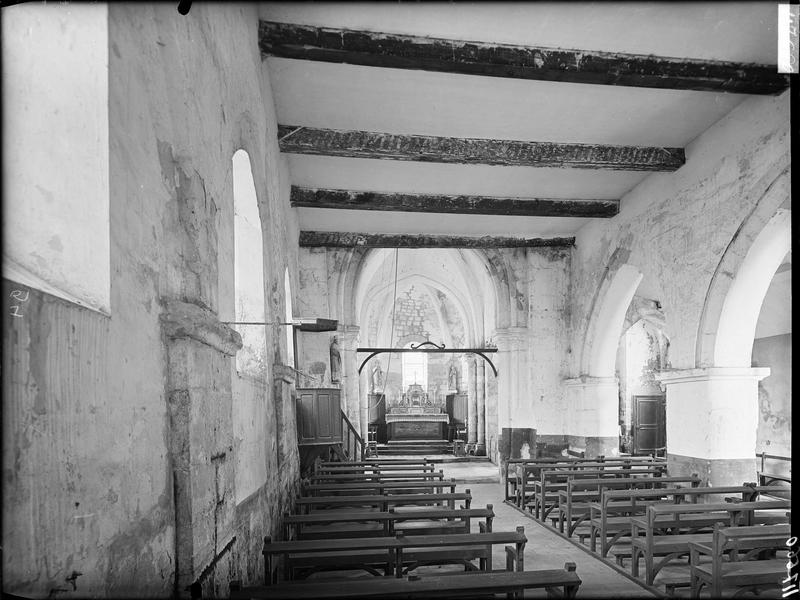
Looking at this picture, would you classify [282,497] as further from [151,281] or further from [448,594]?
[151,281]

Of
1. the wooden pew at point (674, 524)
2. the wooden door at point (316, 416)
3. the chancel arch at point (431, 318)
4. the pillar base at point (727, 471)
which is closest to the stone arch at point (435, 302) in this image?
the chancel arch at point (431, 318)

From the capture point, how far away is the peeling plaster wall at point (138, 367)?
1.35m

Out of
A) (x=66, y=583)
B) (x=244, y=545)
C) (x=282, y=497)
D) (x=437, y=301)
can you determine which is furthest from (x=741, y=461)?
(x=437, y=301)

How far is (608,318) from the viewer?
467 inches

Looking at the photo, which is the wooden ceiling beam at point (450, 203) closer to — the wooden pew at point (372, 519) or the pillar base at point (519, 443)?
the pillar base at point (519, 443)

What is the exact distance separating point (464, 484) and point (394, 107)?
8944 mm

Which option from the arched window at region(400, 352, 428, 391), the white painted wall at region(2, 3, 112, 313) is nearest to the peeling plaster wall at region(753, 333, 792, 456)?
the arched window at region(400, 352, 428, 391)

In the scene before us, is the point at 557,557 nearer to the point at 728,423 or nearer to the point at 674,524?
the point at 674,524

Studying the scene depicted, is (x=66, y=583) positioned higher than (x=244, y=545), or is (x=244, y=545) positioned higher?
(x=66, y=583)

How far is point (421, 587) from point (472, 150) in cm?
622

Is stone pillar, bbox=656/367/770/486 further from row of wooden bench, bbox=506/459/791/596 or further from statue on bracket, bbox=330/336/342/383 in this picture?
statue on bracket, bbox=330/336/342/383

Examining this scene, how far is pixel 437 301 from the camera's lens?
1015 inches

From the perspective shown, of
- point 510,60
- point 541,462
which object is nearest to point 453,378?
point 541,462

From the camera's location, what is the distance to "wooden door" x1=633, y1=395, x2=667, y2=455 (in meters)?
17.0
